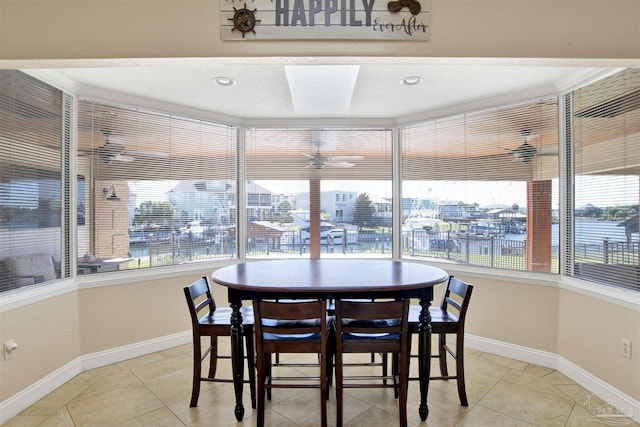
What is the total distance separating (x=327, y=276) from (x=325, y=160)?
1.67 meters

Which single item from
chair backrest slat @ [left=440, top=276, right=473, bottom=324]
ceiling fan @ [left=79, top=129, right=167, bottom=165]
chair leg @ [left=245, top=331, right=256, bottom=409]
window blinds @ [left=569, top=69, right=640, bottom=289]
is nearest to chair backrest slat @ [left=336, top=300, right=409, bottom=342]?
chair backrest slat @ [left=440, top=276, right=473, bottom=324]

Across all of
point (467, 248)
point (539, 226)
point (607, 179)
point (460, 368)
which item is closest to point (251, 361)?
point (460, 368)

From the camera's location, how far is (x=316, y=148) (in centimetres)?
399

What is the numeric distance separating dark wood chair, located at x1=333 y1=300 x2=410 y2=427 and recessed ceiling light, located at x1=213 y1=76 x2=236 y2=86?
Answer: 2057 mm

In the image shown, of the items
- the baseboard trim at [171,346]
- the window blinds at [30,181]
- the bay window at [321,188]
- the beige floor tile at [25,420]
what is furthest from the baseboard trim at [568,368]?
the window blinds at [30,181]

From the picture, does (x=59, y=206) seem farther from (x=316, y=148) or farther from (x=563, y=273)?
(x=563, y=273)

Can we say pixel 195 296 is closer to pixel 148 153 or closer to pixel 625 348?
pixel 148 153

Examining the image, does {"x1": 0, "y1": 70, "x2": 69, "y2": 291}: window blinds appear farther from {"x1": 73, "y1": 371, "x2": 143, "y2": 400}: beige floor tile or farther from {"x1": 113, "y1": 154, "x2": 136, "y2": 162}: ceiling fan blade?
{"x1": 73, "y1": 371, "x2": 143, "y2": 400}: beige floor tile

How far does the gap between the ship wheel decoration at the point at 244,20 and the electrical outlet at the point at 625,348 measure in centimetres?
316

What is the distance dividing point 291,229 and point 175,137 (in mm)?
1651

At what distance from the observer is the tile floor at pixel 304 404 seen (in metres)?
2.21

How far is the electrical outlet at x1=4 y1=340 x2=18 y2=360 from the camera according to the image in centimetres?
224

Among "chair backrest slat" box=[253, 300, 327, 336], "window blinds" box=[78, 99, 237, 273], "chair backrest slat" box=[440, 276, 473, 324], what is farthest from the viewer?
"window blinds" box=[78, 99, 237, 273]

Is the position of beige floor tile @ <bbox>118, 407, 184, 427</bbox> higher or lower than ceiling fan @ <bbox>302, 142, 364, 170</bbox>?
lower
